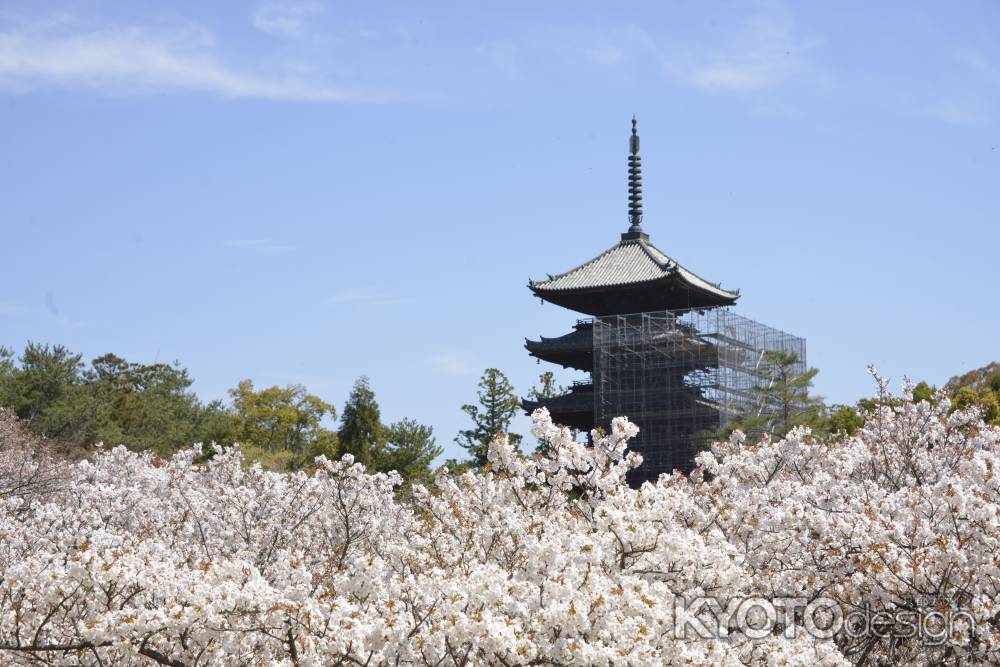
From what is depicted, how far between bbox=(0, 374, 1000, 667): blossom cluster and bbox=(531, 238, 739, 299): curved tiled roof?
3029 cm

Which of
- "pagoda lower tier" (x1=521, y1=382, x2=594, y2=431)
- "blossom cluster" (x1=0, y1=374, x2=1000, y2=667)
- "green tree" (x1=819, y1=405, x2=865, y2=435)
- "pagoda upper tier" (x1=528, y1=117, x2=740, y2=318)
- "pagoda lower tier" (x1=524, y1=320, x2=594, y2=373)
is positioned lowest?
"blossom cluster" (x1=0, y1=374, x2=1000, y2=667)

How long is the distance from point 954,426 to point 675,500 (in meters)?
8.81

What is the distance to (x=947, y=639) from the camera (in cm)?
698

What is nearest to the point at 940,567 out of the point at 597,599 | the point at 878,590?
the point at 878,590

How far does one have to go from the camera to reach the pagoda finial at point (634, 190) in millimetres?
45844

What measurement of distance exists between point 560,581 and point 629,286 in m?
36.2

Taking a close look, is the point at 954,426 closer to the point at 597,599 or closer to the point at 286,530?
the point at 286,530

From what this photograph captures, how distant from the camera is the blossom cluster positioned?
226 inches

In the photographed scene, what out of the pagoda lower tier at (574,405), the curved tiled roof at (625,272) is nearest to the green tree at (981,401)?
the curved tiled roof at (625,272)

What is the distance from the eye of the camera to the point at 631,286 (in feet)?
137

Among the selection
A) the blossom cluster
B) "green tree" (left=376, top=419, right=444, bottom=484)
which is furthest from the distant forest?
the blossom cluster

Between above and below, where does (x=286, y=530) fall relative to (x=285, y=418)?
below

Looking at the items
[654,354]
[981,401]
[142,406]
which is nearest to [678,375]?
[654,354]

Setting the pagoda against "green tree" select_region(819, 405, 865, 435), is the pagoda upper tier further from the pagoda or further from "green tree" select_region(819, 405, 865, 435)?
"green tree" select_region(819, 405, 865, 435)
